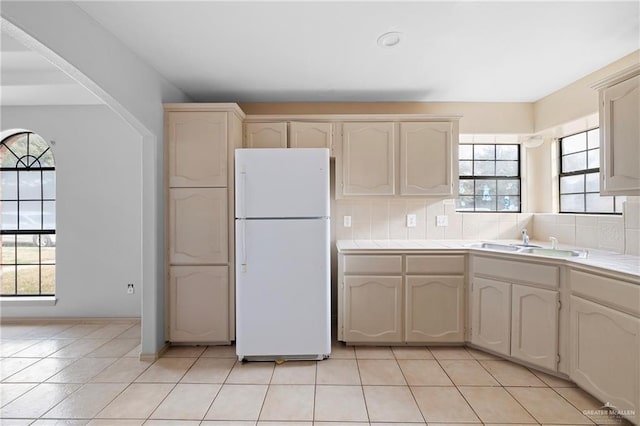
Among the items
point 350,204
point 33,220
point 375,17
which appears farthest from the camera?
point 33,220

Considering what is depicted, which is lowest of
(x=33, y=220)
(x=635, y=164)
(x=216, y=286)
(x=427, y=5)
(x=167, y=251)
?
(x=216, y=286)

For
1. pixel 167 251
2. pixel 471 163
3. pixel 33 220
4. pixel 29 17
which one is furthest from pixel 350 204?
pixel 33 220

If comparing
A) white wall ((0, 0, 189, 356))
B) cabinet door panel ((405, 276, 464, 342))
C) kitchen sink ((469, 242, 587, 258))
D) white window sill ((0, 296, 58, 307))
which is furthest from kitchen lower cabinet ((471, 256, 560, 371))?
white window sill ((0, 296, 58, 307))

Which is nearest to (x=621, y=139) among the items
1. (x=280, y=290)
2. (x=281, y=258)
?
(x=281, y=258)

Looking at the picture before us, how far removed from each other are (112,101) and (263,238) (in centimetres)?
140

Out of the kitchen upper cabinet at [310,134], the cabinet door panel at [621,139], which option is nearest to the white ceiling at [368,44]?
the kitchen upper cabinet at [310,134]

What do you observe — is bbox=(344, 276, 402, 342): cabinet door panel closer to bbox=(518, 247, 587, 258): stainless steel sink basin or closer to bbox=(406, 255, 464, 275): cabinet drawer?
bbox=(406, 255, 464, 275): cabinet drawer

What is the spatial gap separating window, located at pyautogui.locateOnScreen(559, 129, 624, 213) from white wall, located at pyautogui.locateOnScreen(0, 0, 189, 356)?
3751 mm

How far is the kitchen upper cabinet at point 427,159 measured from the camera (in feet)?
9.84

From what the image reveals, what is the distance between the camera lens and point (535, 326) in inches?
89.4

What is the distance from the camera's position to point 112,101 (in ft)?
7.06

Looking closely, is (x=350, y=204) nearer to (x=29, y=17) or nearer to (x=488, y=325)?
(x=488, y=325)

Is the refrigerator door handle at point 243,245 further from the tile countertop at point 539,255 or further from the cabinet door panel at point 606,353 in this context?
the cabinet door panel at point 606,353

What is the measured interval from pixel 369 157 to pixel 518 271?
154 centimetres
